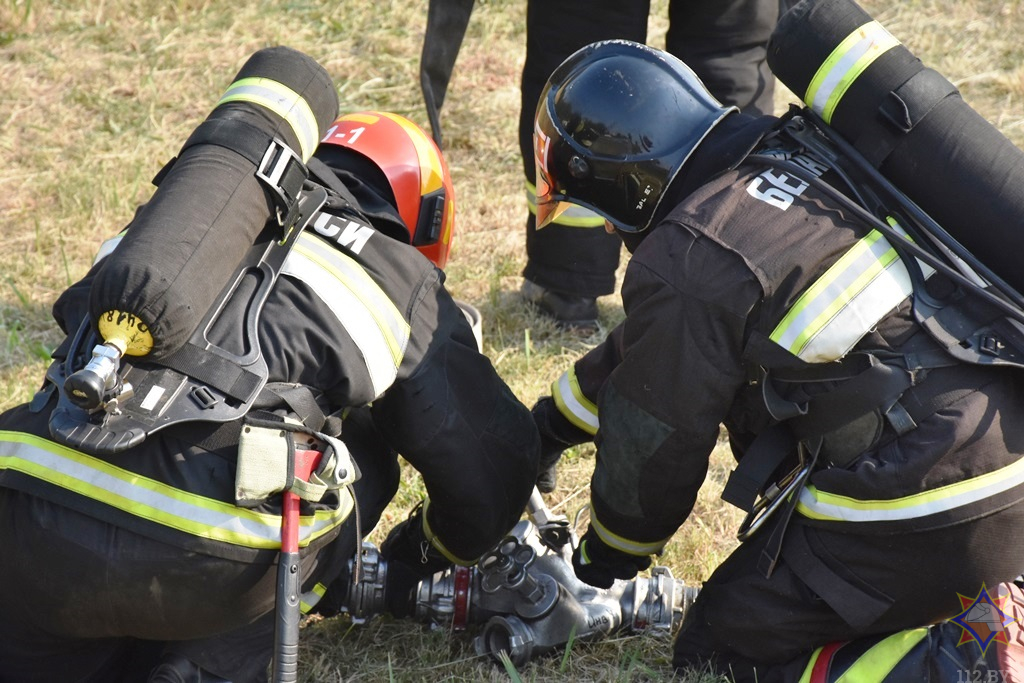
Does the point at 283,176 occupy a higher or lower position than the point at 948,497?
higher

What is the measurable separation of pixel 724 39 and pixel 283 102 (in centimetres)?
227

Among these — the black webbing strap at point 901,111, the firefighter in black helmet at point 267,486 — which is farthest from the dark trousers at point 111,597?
the black webbing strap at point 901,111

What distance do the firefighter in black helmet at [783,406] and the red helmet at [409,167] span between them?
0.47 metres

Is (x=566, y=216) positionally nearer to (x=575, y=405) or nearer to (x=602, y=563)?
(x=575, y=405)

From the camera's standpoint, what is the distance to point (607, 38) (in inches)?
167

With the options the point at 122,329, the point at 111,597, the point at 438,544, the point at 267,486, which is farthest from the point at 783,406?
the point at 111,597

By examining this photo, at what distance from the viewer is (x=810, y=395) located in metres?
2.59

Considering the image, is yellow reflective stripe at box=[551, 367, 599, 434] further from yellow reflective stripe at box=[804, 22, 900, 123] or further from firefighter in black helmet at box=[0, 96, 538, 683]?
yellow reflective stripe at box=[804, 22, 900, 123]

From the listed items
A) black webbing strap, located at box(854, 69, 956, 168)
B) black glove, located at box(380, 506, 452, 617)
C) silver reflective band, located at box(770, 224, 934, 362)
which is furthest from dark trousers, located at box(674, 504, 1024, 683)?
black webbing strap, located at box(854, 69, 956, 168)

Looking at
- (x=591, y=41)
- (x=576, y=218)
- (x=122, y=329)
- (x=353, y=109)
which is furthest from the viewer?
(x=353, y=109)

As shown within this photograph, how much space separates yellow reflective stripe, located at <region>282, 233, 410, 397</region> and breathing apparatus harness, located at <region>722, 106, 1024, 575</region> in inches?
33.6

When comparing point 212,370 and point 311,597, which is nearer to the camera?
point 212,370

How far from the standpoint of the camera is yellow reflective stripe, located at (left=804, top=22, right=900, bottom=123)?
2580 millimetres

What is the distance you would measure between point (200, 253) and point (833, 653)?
1806mm
